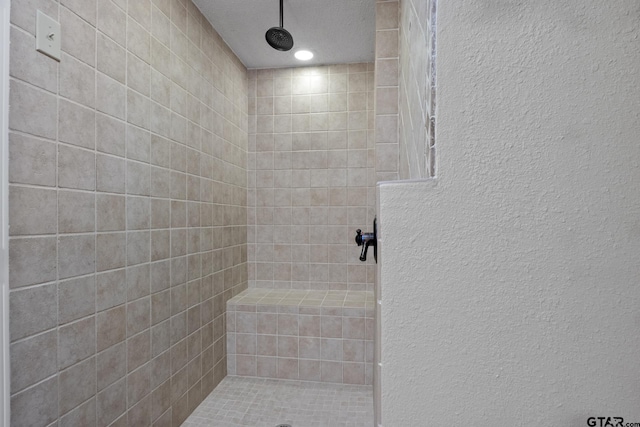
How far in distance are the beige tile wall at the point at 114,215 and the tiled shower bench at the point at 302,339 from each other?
0.75 feet

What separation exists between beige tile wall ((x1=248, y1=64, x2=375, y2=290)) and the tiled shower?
0.04 feet

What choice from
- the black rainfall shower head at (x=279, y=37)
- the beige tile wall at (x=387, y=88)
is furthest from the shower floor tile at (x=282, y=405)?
the black rainfall shower head at (x=279, y=37)

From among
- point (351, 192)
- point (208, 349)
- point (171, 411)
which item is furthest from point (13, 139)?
point (351, 192)

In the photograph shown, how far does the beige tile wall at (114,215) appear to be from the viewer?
0.96 metres

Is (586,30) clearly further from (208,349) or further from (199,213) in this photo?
(208,349)

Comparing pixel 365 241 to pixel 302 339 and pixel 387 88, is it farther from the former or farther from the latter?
pixel 302 339

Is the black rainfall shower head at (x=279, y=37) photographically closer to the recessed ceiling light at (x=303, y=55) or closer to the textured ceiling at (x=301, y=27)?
the textured ceiling at (x=301, y=27)

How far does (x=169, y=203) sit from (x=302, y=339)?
1.26 metres

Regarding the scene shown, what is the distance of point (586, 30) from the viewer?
310 mm

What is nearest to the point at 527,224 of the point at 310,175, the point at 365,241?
the point at 365,241

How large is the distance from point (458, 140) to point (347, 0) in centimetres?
188

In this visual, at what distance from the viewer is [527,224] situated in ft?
1.03

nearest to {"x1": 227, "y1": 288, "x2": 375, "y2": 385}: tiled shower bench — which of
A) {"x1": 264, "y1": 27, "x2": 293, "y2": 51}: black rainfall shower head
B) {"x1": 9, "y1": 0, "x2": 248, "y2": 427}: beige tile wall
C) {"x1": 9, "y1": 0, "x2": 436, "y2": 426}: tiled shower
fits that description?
{"x1": 9, "y1": 0, "x2": 436, "y2": 426}: tiled shower

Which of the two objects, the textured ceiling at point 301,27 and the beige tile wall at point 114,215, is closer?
the beige tile wall at point 114,215
